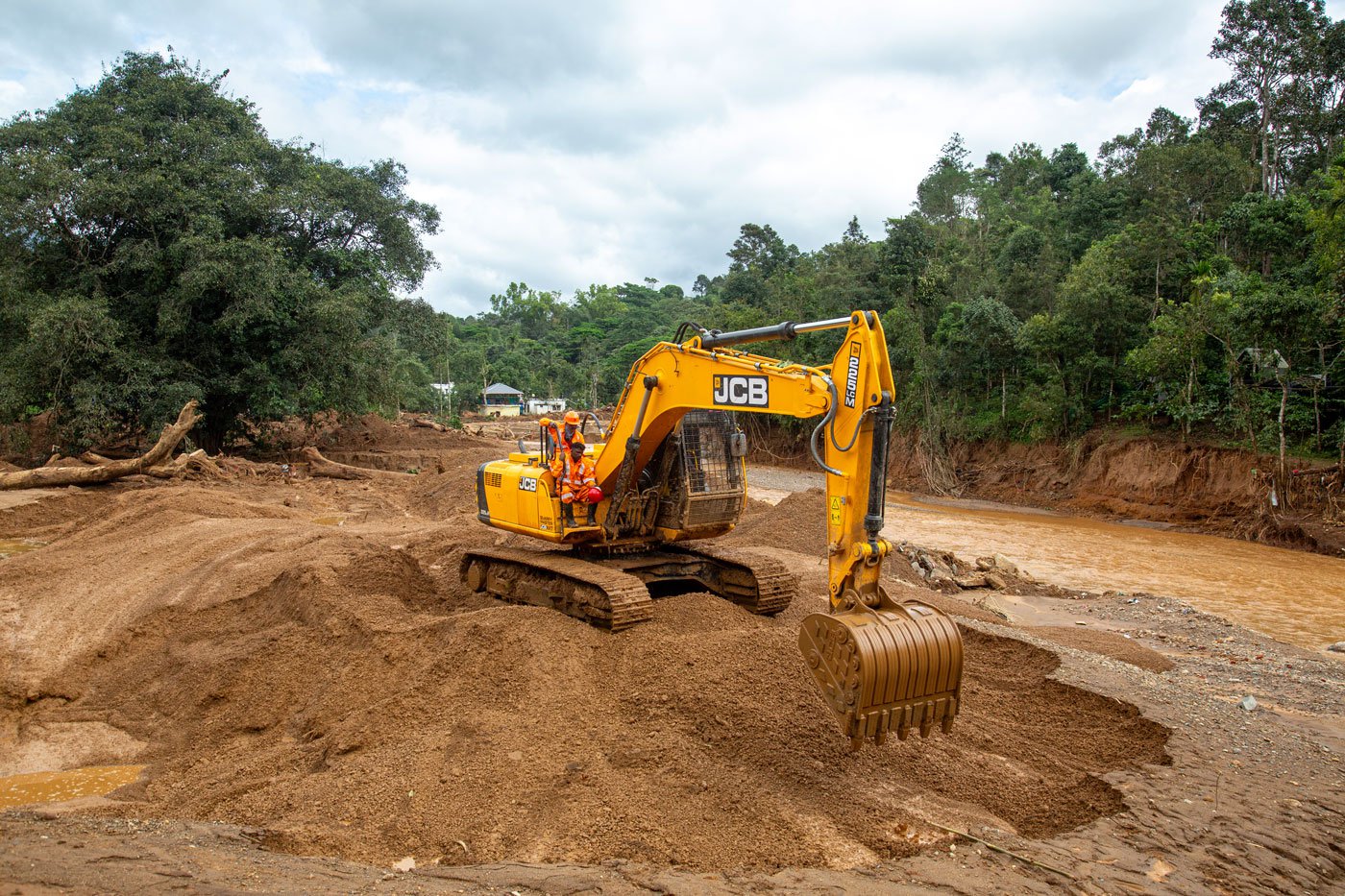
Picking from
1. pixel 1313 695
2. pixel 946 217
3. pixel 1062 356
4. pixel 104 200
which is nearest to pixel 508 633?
pixel 1313 695

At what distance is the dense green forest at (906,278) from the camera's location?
1944cm

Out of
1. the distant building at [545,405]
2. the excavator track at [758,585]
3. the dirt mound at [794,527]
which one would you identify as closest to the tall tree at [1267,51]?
the dirt mound at [794,527]

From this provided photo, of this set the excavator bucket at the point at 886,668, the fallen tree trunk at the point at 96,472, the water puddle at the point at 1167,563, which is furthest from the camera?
the fallen tree trunk at the point at 96,472

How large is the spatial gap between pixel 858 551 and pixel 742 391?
6.30 feet

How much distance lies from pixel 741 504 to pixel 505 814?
405 cm

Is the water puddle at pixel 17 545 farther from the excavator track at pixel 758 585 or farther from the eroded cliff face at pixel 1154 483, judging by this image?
the eroded cliff face at pixel 1154 483

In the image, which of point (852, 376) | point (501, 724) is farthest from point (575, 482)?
point (852, 376)

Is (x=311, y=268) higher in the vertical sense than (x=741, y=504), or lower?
higher

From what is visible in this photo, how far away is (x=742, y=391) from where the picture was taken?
6578 millimetres

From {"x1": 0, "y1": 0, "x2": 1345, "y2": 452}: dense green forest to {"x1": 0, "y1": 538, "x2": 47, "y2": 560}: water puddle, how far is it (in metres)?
5.99

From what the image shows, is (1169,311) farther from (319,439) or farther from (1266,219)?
(319,439)

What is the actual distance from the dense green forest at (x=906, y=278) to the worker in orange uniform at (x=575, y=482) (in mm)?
15871

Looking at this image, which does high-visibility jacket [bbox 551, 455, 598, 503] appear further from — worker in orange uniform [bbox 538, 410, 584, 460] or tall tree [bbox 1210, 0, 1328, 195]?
tall tree [bbox 1210, 0, 1328, 195]

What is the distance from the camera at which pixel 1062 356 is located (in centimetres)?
2719
